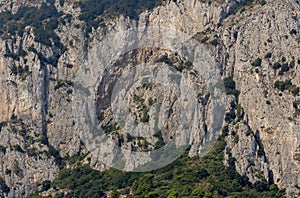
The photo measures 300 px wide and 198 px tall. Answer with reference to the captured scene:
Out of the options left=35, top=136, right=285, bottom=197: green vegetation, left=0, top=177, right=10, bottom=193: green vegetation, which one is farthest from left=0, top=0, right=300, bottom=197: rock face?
left=35, top=136, right=285, bottom=197: green vegetation

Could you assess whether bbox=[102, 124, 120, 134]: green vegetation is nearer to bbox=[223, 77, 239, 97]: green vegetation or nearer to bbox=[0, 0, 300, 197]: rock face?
bbox=[0, 0, 300, 197]: rock face

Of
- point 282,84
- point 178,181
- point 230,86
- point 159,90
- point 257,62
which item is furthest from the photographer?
point 159,90

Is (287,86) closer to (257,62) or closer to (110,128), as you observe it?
(257,62)

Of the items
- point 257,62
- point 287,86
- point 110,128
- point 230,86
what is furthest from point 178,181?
point 257,62

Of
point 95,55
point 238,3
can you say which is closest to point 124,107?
point 95,55

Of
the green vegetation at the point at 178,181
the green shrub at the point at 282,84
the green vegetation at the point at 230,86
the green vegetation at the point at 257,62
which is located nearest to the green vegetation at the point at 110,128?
the green vegetation at the point at 178,181

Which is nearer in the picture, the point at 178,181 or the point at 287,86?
the point at 178,181

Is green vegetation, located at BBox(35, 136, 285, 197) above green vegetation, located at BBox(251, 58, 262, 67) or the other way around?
the other way around

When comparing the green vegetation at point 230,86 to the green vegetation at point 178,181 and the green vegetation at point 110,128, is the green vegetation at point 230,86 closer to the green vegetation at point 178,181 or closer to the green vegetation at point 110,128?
the green vegetation at point 178,181
